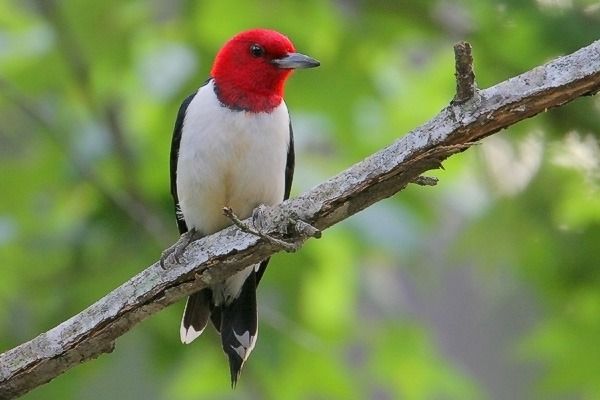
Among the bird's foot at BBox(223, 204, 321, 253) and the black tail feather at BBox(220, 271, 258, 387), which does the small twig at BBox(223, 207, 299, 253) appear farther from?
the black tail feather at BBox(220, 271, 258, 387)

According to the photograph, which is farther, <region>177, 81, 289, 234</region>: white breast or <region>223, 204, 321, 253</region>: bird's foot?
<region>177, 81, 289, 234</region>: white breast

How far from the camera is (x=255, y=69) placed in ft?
14.6

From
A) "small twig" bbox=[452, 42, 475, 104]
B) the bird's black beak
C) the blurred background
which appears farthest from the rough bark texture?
the blurred background

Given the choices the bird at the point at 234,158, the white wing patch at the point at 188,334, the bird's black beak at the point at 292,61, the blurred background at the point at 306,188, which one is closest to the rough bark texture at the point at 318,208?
the bird at the point at 234,158

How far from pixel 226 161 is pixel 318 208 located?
1001 mm

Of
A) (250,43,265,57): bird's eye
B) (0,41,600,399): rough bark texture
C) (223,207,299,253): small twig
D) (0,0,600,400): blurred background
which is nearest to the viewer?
(0,41,600,399): rough bark texture

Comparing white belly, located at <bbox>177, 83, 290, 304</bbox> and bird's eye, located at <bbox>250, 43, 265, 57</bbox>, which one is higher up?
bird's eye, located at <bbox>250, 43, 265, 57</bbox>

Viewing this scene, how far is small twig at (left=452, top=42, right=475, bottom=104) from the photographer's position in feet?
9.45

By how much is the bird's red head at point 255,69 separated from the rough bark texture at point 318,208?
94 centimetres

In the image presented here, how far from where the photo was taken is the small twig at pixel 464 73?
9.45 ft

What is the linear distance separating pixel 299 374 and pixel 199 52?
1.67 metres

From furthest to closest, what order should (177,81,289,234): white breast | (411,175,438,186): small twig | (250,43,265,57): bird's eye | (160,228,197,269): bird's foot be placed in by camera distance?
(250,43,265,57): bird's eye
(177,81,289,234): white breast
(160,228,197,269): bird's foot
(411,175,438,186): small twig

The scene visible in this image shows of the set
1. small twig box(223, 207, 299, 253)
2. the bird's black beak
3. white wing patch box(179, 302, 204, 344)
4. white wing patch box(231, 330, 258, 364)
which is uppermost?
the bird's black beak

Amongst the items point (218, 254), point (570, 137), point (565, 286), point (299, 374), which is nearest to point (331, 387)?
point (299, 374)
